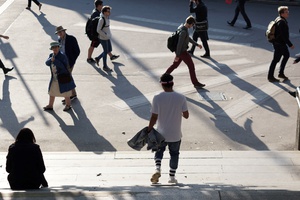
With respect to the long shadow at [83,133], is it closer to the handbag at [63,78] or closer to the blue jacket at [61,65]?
the blue jacket at [61,65]

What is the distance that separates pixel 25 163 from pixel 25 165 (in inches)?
1.0

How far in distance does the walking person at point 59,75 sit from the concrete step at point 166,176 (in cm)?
207

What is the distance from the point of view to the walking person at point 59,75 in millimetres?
12773

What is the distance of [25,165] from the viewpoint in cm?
837

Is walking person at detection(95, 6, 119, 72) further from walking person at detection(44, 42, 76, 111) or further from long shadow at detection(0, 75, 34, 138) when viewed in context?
walking person at detection(44, 42, 76, 111)

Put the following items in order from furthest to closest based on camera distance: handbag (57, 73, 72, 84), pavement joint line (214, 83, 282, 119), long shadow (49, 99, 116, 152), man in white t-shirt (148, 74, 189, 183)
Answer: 1. pavement joint line (214, 83, 282, 119)
2. handbag (57, 73, 72, 84)
3. long shadow (49, 99, 116, 152)
4. man in white t-shirt (148, 74, 189, 183)

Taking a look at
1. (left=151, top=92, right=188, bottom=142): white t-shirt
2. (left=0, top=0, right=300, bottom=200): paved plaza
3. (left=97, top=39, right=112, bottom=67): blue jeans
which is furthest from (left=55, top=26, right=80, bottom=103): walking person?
(left=151, top=92, right=188, bottom=142): white t-shirt

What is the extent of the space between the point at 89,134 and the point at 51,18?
34.7 ft

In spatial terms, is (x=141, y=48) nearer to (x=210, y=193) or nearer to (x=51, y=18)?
(x=51, y=18)

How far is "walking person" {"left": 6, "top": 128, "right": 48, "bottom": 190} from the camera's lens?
27.3ft

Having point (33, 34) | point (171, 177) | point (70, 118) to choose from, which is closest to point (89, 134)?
point (70, 118)

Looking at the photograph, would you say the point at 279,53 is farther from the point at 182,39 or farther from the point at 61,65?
the point at 61,65

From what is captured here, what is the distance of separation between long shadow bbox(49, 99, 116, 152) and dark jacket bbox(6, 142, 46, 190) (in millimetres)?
3313

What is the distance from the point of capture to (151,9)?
78.7 ft
